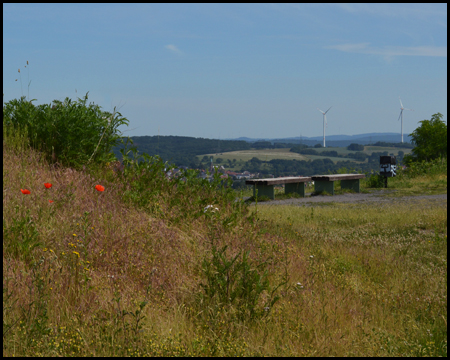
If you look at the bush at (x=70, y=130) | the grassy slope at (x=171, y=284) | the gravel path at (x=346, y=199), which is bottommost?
the gravel path at (x=346, y=199)

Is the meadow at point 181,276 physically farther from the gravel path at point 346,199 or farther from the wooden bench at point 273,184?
the wooden bench at point 273,184

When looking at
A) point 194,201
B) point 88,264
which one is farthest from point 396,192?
point 88,264

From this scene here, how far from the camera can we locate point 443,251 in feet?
19.7

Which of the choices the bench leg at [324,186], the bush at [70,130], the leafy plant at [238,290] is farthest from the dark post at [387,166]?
the leafy plant at [238,290]

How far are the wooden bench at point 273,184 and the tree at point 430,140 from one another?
44.8 ft

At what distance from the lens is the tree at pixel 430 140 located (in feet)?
82.9

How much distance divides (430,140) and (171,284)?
85.3 feet

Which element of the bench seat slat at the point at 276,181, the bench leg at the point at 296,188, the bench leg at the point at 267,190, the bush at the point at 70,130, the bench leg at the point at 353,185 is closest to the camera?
the bush at the point at 70,130

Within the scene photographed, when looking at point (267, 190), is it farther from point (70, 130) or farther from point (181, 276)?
point (181, 276)

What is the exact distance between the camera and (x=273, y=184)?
547 inches

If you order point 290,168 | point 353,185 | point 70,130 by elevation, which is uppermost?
point 70,130

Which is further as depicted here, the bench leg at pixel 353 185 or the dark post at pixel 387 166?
the bench leg at pixel 353 185

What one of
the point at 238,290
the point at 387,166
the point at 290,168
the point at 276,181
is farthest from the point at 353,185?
the point at 290,168

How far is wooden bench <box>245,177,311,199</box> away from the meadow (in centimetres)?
671
